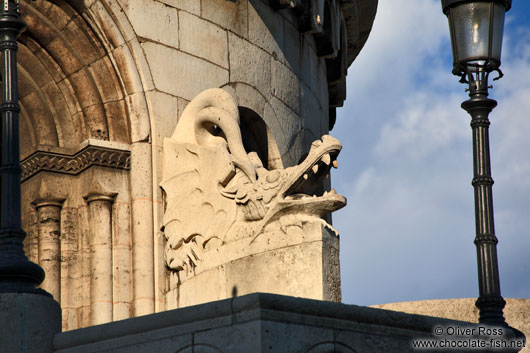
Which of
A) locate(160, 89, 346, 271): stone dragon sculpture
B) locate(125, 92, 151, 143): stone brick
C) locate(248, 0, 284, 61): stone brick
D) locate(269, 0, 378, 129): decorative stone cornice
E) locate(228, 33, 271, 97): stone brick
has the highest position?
locate(269, 0, 378, 129): decorative stone cornice

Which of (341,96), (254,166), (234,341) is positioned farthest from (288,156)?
(234,341)

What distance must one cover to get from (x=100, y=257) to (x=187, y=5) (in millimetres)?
2937

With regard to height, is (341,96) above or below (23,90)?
above

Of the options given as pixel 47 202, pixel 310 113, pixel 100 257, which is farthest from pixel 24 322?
pixel 310 113

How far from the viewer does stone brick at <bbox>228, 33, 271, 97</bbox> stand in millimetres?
12930

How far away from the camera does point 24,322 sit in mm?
8117

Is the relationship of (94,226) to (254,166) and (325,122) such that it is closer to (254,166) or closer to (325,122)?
(254,166)

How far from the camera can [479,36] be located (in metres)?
10.0

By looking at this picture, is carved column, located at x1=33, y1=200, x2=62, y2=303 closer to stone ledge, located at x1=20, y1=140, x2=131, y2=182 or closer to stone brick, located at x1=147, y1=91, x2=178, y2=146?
stone ledge, located at x1=20, y1=140, x2=131, y2=182

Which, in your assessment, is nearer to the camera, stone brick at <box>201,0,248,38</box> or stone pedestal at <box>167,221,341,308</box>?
stone pedestal at <box>167,221,341,308</box>

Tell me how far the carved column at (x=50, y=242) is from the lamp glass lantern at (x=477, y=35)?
4250 millimetres

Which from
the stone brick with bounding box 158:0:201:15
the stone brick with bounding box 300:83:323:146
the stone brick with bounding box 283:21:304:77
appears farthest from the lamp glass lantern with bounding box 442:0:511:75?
the stone brick with bounding box 300:83:323:146

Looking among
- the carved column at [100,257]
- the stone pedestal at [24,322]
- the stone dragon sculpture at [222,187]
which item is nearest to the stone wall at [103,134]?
the carved column at [100,257]

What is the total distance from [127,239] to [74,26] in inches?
87.5
